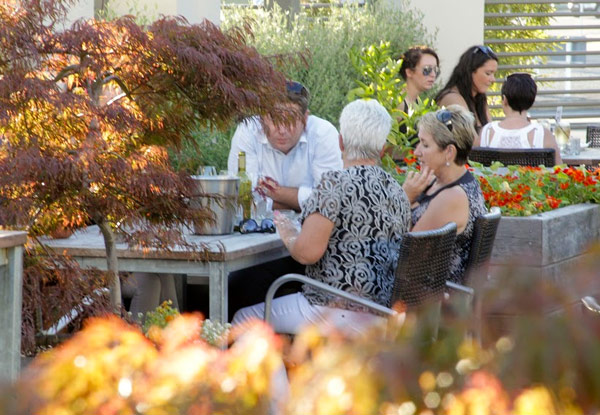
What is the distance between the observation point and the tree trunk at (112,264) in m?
3.51

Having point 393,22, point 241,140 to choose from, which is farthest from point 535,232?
point 393,22

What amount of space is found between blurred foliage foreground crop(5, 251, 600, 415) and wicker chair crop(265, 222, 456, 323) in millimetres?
2098

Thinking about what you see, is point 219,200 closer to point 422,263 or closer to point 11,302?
point 422,263

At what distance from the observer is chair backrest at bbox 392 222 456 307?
3.54 metres

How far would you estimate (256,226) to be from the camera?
13.9 ft

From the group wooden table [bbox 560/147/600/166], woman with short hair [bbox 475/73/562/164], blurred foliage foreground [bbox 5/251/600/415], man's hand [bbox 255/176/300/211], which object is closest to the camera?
blurred foliage foreground [bbox 5/251/600/415]

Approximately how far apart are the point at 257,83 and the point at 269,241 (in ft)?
2.73

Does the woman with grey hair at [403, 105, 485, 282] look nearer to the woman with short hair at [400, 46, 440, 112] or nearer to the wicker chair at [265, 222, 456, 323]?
the wicker chair at [265, 222, 456, 323]

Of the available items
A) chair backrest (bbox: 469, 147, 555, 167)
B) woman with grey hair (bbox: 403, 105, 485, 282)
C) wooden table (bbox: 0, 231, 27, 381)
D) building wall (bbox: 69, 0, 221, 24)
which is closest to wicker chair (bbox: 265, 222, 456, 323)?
woman with grey hair (bbox: 403, 105, 485, 282)

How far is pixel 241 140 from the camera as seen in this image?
5328 mm

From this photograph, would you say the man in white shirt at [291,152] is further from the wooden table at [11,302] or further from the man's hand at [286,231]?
the wooden table at [11,302]

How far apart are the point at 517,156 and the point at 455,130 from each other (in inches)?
86.8

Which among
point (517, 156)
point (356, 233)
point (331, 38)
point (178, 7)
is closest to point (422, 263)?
point (356, 233)

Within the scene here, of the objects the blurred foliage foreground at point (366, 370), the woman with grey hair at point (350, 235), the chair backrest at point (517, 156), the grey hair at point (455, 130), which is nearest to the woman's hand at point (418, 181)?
the grey hair at point (455, 130)
